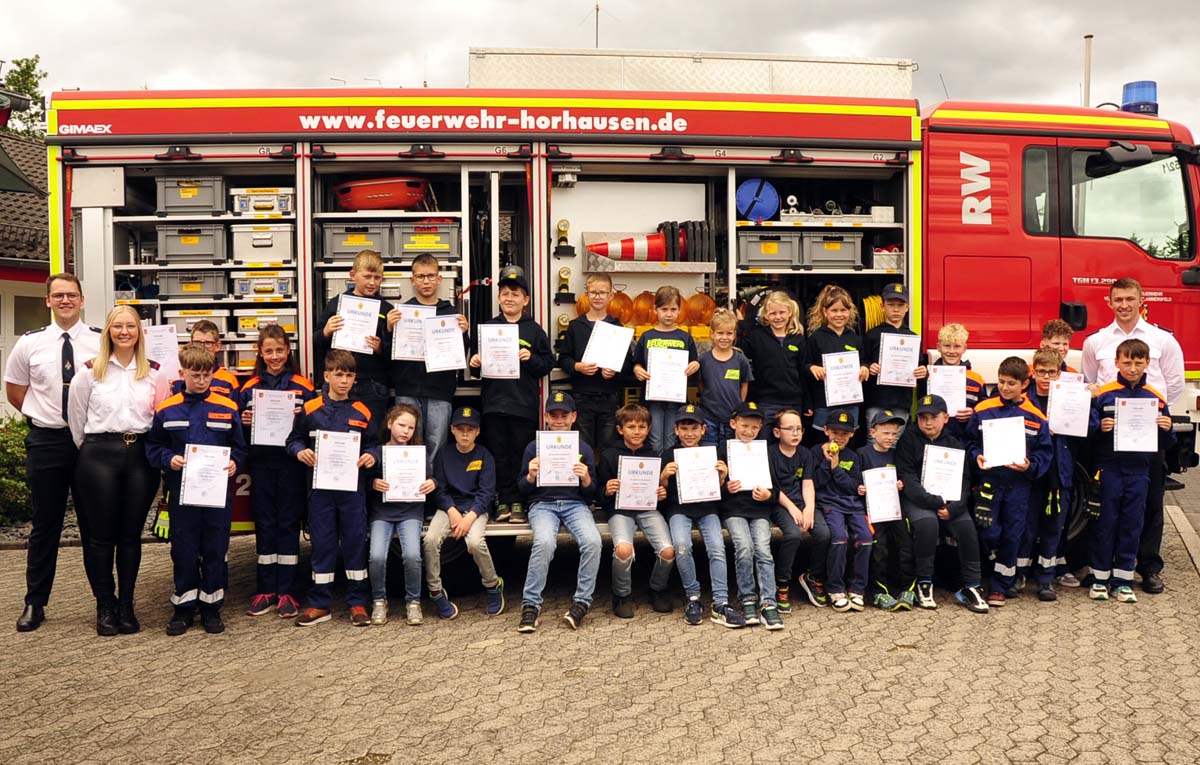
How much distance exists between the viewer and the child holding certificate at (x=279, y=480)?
6.20 meters

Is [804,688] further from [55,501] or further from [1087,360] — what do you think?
[55,501]

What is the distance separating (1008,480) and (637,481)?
8.05ft

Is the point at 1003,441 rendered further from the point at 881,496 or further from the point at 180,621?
the point at 180,621

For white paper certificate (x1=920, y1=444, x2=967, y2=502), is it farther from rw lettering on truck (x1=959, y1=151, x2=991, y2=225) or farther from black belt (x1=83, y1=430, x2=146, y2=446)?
black belt (x1=83, y1=430, x2=146, y2=446)

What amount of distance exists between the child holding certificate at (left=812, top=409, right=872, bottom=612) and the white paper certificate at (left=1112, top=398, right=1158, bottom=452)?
1.78 m

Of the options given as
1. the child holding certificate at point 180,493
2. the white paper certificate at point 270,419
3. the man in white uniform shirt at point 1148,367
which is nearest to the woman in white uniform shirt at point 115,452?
the child holding certificate at point 180,493

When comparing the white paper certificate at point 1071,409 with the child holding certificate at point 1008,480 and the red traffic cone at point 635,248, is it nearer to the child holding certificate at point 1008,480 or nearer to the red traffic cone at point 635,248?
the child holding certificate at point 1008,480

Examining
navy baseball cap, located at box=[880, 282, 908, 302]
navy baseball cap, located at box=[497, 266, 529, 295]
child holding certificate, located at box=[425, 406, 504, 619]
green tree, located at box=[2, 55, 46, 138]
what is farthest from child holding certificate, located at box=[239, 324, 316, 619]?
green tree, located at box=[2, 55, 46, 138]

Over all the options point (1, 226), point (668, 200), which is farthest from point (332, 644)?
point (1, 226)

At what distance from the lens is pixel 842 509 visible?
6.43 m

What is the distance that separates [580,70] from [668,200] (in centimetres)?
113

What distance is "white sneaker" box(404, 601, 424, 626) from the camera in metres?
6.10

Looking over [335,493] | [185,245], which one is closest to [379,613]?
[335,493]

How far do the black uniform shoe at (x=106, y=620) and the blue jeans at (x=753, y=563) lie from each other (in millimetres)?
3794
